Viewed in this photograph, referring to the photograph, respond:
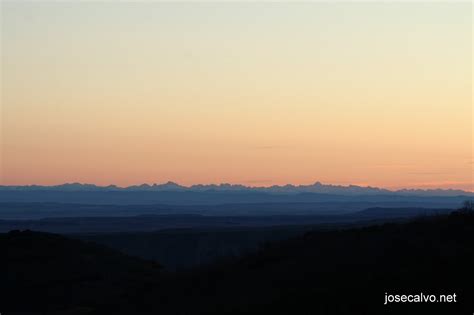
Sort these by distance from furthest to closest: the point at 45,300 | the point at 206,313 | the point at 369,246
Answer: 1. the point at 45,300
2. the point at 369,246
3. the point at 206,313

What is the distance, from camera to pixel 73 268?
1839 inches

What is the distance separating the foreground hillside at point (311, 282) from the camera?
23141 millimetres

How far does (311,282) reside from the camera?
Result: 25938 mm

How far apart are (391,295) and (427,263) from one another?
2.86 m

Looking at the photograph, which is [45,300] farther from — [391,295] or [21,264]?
[391,295]

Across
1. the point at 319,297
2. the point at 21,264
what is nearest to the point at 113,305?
the point at 319,297

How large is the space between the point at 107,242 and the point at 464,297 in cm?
8127

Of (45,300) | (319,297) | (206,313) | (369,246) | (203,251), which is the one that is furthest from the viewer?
(203,251)

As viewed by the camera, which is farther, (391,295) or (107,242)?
(107,242)

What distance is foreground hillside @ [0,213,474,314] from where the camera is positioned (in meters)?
23.1

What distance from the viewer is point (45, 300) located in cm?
3912

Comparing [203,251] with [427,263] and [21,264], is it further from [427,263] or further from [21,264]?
[427,263]

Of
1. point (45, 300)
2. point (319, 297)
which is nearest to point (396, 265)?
point (319, 297)

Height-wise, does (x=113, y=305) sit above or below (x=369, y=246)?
below
